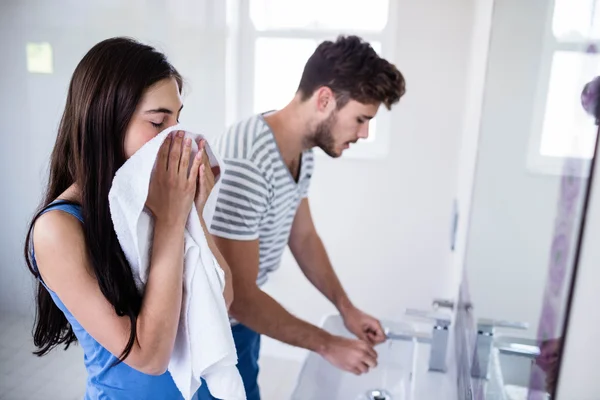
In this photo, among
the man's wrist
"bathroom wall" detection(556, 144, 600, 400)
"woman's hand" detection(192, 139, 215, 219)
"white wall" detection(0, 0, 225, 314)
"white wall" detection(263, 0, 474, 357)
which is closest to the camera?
"bathroom wall" detection(556, 144, 600, 400)

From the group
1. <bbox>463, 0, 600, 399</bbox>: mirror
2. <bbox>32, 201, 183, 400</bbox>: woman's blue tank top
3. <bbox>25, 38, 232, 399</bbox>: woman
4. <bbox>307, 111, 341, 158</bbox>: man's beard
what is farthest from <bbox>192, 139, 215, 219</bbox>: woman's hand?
<bbox>463, 0, 600, 399</bbox>: mirror

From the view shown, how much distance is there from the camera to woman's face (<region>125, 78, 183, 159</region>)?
29.8 inches

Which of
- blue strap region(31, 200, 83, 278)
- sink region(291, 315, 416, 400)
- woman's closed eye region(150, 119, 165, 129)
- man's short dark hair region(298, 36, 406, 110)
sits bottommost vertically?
sink region(291, 315, 416, 400)

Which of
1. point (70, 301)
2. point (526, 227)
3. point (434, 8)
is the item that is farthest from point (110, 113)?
point (434, 8)

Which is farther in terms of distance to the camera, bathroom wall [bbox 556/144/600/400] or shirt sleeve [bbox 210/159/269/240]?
shirt sleeve [bbox 210/159/269/240]

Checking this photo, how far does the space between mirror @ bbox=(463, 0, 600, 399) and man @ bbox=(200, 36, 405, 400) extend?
0.27 meters

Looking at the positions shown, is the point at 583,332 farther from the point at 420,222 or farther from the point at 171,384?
the point at 420,222

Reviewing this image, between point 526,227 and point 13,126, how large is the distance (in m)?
1.91

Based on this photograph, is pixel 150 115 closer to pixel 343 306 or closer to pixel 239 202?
pixel 239 202

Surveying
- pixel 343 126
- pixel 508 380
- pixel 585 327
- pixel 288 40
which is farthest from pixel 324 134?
pixel 288 40

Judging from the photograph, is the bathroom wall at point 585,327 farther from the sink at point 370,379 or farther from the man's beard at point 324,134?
the man's beard at point 324,134

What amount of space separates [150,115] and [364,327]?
76 centimetres

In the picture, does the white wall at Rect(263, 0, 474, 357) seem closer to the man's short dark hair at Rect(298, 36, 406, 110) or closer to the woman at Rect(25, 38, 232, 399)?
the man's short dark hair at Rect(298, 36, 406, 110)

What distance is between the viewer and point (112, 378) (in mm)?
803
